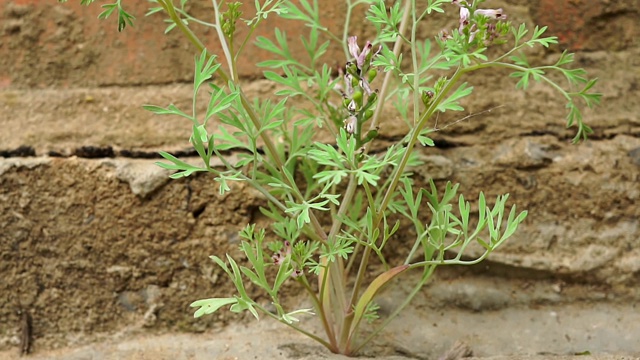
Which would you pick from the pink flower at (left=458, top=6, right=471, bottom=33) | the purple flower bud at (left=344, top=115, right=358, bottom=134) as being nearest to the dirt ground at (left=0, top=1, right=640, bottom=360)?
the purple flower bud at (left=344, top=115, right=358, bottom=134)

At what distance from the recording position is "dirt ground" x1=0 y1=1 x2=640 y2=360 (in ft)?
5.46

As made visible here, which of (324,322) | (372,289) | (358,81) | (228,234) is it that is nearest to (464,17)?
(358,81)

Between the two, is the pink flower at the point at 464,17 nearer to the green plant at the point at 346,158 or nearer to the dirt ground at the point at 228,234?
the green plant at the point at 346,158

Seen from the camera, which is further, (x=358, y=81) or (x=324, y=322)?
(x=324, y=322)

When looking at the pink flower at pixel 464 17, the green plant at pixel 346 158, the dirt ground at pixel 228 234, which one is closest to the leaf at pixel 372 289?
the green plant at pixel 346 158

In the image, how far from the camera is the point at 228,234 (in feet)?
5.56

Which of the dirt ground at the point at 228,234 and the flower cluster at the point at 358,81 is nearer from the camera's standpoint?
the flower cluster at the point at 358,81

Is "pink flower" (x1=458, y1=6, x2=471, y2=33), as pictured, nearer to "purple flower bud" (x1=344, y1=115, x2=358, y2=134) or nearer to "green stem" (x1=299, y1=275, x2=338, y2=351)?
"purple flower bud" (x1=344, y1=115, x2=358, y2=134)

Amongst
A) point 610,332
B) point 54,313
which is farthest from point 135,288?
point 610,332

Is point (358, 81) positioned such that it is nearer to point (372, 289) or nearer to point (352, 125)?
point (352, 125)

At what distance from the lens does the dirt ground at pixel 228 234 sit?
166 cm

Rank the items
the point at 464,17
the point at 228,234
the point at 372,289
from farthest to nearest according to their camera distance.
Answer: the point at 228,234
the point at 372,289
the point at 464,17

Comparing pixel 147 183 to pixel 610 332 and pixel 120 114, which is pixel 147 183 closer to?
pixel 120 114

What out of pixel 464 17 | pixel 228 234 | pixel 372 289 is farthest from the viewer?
pixel 228 234
